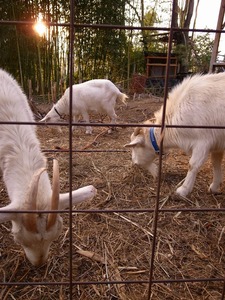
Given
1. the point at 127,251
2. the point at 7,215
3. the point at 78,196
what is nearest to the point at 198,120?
the point at 127,251

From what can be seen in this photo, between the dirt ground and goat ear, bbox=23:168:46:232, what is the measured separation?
0.33 meters

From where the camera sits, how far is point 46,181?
236cm

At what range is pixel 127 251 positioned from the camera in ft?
8.43

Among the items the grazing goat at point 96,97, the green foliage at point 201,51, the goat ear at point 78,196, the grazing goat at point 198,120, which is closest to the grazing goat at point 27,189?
the goat ear at point 78,196

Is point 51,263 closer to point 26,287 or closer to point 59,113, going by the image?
point 26,287

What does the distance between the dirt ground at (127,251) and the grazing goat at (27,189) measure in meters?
0.26

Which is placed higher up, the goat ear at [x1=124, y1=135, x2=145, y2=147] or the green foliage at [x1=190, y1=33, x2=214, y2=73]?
the green foliage at [x1=190, y1=33, x2=214, y2=73]

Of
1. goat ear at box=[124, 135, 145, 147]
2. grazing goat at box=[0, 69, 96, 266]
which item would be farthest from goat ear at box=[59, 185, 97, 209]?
goat ear at box=[124, 135, 145, 147]

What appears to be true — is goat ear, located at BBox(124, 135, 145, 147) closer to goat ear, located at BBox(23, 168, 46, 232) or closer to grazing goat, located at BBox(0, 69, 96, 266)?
grazing goat, located at BBox(0, 69, 96, 266)

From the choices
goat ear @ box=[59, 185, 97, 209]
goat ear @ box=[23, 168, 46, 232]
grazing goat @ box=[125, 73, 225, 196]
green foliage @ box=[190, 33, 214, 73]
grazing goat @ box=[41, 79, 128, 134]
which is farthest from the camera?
green foliage @ box=[190, 33, 214, 73]

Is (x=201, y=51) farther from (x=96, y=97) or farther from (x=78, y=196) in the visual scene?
(x=78, y=196)

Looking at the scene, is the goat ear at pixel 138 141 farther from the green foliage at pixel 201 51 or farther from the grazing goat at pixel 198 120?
the green foliage at pixel 201 51

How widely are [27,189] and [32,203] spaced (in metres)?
0.36

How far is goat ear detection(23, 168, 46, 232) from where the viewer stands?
1806mm
